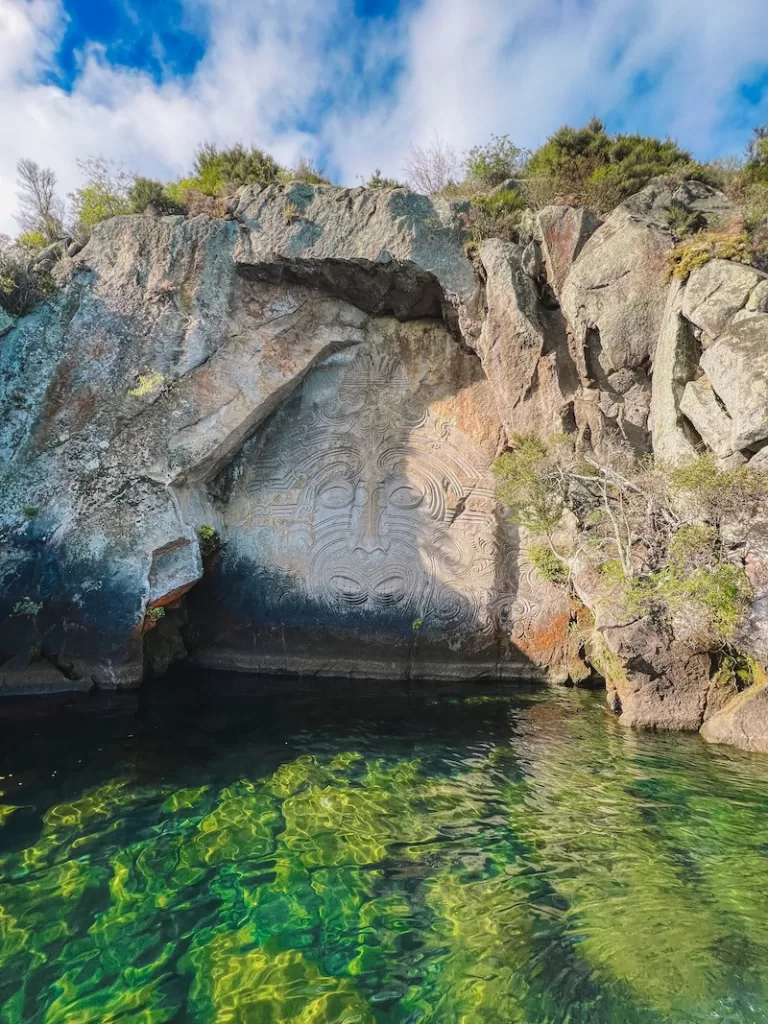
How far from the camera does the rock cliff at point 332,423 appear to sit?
853cm

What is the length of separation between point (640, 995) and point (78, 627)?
25.8 feet

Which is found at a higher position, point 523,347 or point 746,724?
point 523,347

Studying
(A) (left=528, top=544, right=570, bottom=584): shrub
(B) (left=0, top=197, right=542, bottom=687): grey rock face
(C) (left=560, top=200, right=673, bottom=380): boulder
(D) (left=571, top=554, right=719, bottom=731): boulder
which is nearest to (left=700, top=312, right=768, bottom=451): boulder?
(C) (left=560, top=200, right=673, bottom=380): boulder

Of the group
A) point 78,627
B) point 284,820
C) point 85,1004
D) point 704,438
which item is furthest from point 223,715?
point 704,438

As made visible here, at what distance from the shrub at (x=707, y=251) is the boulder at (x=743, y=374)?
1.08 metres

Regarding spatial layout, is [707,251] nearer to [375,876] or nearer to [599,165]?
[599,165]

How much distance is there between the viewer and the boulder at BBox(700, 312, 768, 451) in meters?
6.84

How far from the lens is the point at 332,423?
1084 cm

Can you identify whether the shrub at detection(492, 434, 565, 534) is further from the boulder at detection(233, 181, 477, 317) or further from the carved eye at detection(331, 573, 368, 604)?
the carved eye at detection(331, 573, 368, 604)

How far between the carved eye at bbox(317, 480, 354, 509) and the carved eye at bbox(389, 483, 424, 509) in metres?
0.75

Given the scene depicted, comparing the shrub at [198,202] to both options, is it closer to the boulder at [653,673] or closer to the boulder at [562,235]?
the boulder at [562,235]

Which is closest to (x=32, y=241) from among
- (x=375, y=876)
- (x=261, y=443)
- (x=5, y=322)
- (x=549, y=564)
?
(x=5, y=322)

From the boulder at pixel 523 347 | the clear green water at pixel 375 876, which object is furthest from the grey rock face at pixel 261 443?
the clear green water at pixel 375 876

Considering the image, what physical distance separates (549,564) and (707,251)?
16.4 ft
